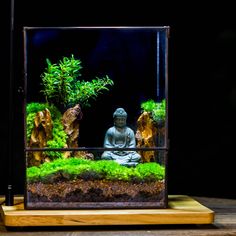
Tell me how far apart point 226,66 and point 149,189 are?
1.44 meters

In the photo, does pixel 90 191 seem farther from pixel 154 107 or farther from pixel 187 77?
pixel 187 77

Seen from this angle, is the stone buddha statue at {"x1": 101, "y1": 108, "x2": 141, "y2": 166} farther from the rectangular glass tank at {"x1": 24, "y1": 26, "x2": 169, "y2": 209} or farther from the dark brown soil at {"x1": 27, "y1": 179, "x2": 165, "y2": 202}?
the dark brown soil at {"x1": 27, "y1": 179, "x2": 165, "y2": 202}

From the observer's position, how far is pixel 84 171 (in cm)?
359

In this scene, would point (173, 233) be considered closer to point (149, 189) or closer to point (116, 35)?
point (149, 189)

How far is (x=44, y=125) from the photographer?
363cm

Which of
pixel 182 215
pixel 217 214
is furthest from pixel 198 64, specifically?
pixel 182 215

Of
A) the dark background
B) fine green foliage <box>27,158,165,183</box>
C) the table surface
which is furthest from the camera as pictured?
the dark background

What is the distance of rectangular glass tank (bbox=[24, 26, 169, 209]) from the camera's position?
360 cm

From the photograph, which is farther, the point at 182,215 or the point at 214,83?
the point at 214,83

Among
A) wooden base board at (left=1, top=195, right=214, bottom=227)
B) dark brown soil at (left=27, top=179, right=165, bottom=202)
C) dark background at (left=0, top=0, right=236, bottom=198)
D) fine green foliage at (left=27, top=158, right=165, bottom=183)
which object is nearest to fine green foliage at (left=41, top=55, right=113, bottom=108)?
fine green foliage at (left=27, top=158, right=165, bottom=183)

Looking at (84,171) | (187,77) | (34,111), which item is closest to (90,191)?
(84,171)

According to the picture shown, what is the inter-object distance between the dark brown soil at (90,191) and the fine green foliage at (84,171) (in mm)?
31

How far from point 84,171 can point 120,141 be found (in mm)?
265

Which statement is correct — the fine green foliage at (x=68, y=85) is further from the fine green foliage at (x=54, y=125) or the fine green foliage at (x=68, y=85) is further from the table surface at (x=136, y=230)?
the table surface at (x=136, y=230)
